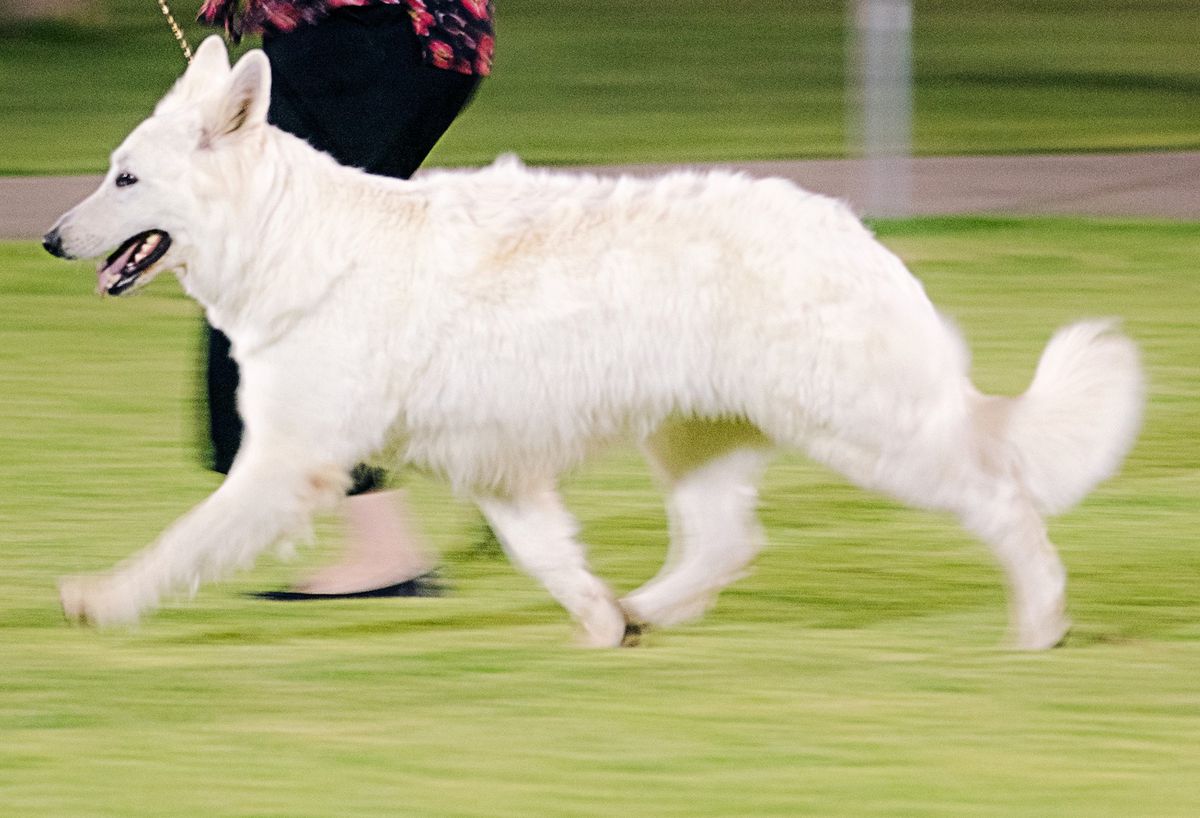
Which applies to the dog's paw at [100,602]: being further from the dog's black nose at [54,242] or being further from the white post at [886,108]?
the white post at [886,108]

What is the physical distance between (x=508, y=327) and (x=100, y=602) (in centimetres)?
107

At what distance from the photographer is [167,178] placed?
5617 millimetres

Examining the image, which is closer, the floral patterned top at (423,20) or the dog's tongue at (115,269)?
the dog's tongue at (115,269)

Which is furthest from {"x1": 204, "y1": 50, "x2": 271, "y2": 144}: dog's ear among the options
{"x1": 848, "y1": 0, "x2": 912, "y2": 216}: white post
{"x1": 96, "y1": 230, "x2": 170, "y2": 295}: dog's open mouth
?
{"x1": 848, "y1": 0, "x2": 912, "y2": 216}: white post

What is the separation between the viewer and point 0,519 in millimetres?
7297

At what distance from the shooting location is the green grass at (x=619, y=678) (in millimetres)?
4637

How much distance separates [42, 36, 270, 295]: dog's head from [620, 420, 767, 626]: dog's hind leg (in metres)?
1.20

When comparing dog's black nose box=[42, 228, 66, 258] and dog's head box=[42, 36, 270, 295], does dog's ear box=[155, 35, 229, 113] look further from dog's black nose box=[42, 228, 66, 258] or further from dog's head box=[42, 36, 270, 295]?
dog's black nose box=[42, 228, 66, 258]

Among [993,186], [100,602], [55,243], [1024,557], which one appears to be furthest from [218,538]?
[993,186]

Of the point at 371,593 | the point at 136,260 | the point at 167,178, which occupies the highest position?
the point at 167,178

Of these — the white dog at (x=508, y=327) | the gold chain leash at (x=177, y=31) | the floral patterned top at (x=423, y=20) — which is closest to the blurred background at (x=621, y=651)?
the white dog at (x=508, y=327)

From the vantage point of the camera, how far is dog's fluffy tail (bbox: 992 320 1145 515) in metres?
5.84

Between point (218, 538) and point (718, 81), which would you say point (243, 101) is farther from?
point (718, 81)

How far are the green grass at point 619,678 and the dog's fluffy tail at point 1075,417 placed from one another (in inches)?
14.6
